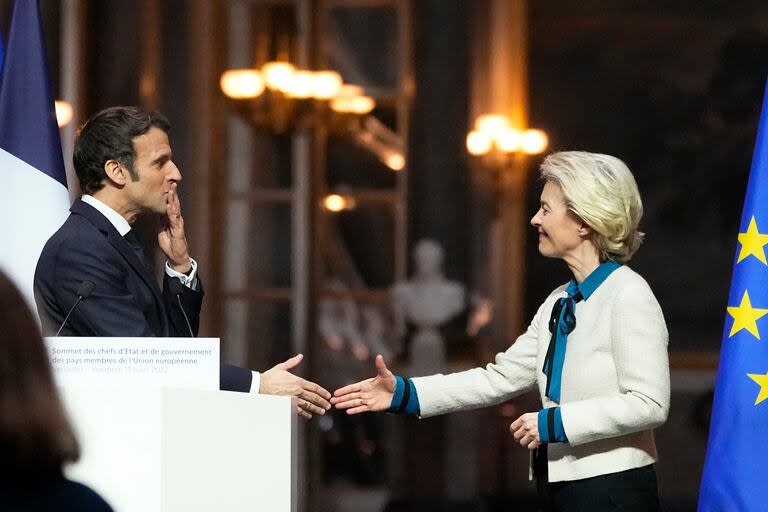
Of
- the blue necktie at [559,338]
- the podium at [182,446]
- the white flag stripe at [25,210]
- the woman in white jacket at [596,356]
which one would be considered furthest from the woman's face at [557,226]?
the white flag stripe at [25,210]

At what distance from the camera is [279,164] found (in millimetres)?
7418

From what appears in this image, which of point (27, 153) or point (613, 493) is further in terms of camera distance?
point (27, 153)

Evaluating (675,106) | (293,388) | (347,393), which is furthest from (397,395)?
(675,106)

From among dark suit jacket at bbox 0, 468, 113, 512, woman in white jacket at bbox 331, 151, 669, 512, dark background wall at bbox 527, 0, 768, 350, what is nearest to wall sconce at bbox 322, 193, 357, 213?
dark background wall at bbox 527, 0, 768, 350

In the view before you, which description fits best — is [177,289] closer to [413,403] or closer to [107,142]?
[107,142]

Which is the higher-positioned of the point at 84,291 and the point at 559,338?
the point at 84,291

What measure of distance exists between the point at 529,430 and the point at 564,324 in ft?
0.94

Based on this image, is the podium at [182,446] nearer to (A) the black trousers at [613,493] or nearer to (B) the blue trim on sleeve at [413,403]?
(B) the blue trim on sleeve at [413,403]

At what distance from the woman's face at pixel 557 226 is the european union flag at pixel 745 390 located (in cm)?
56

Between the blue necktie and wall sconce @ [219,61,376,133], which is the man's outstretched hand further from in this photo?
wall sconce @ [219,61,376,133]

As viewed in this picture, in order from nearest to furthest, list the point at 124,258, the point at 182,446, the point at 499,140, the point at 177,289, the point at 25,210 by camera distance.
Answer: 1. the point at 182,446
2. the point at 124,258
3. the point at 177,289
4. the point at 25,210
5. the point at 499,140

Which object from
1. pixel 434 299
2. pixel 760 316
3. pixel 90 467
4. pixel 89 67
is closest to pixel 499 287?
pixel 434 299

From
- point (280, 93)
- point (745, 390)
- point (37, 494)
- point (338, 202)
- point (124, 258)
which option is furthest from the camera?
point (338, 202)

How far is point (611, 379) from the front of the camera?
2920 millimetres
